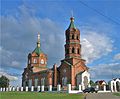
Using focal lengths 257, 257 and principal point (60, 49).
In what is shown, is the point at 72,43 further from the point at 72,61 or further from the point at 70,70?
the point at 70,70

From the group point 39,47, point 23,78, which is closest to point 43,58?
point 39,47

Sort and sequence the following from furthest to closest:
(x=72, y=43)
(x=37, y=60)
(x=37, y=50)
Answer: (x=37, y=50) → (x=37, y=60) → (x=72, y=43)

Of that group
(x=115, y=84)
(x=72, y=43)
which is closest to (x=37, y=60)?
(x=72, y=43)

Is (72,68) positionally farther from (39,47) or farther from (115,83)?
(39,47)

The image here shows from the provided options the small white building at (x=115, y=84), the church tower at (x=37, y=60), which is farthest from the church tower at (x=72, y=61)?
the church tower at (x=37, y=60)

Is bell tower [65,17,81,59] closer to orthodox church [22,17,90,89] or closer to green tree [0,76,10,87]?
orthodox church [22,17,90,89]

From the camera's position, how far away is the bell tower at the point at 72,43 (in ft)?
181

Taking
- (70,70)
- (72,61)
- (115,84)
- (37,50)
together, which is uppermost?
(37,50)

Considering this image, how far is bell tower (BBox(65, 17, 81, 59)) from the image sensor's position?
55188 mm

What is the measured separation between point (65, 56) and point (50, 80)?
6249 millimetres

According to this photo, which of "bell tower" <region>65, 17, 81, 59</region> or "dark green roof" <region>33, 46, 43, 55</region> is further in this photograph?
"dark green roof" <region>33, 46, 43, 55</region>

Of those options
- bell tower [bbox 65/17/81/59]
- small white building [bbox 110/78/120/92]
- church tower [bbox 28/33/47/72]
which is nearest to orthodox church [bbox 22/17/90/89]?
bell tower [bbox 65/17/81/59]

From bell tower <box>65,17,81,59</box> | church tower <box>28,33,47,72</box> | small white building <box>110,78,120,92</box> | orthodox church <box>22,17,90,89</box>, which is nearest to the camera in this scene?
small white building <box>110,78,120,92</box>

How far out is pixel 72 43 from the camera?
5525 centimetres
